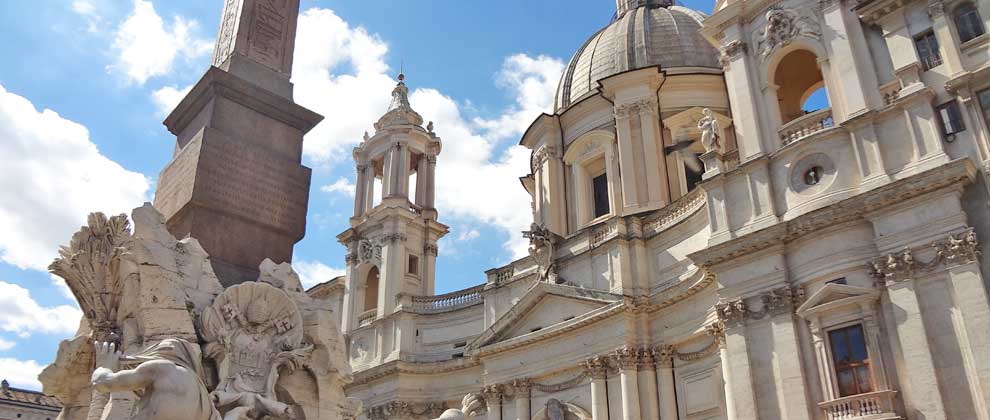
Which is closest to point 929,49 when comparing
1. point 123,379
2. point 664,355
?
point 664,355

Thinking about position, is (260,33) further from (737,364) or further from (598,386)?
(598,386)

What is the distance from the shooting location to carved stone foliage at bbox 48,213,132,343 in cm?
834

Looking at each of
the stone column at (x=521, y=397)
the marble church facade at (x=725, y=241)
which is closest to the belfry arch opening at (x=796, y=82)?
the marble church facade at (x=725, y=241)

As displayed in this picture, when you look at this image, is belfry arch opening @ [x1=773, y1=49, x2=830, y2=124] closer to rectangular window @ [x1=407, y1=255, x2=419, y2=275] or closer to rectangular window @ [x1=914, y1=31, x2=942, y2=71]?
rectangular window @ [x1=914, y1=31, x2=942, y2=71]

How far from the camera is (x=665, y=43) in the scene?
33500 mm

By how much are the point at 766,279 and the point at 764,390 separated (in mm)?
2745

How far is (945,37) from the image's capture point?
18.0 m

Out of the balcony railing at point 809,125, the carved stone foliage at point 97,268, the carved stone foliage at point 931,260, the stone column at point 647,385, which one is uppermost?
the balcony railing at point 809,125

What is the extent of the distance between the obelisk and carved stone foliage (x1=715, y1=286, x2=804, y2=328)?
42.0 feet

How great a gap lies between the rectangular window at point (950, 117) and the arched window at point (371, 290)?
2477cm

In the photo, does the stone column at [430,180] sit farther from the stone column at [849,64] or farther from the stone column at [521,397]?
the stone column at [849,64]

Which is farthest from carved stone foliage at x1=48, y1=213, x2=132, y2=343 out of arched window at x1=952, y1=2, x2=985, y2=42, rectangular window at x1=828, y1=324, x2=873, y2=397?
arched window at x1=952, y1=2, x2=985, y2=42

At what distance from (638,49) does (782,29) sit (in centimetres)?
1173

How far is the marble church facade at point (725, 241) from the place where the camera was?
54.0 ft
